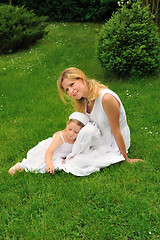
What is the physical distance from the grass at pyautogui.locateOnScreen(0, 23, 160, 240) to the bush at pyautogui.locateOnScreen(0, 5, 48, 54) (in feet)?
11.8

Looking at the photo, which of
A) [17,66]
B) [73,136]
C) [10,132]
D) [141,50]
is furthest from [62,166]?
[17,66]

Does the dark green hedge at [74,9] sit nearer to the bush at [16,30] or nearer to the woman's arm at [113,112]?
the bush at [16,30]

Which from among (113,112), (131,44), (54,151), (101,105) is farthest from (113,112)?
(131,44)

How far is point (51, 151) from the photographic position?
3.34 m

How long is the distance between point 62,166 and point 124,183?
0.84 metres

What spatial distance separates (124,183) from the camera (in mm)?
3121

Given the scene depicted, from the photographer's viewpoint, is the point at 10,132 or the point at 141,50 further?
the point at 141,50

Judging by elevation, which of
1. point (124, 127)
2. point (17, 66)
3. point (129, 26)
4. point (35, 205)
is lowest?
point (17, 66)

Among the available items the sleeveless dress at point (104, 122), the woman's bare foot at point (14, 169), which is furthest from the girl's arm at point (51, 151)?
the sleeveless dress at point (104, 122)

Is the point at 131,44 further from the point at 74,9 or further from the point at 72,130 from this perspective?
the point at 74,9

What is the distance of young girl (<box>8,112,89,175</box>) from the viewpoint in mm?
3338

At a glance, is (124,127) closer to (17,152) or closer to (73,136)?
(73,136)

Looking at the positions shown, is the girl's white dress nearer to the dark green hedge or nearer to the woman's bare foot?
the woman's bare foot

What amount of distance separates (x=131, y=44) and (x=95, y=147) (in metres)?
3.45
